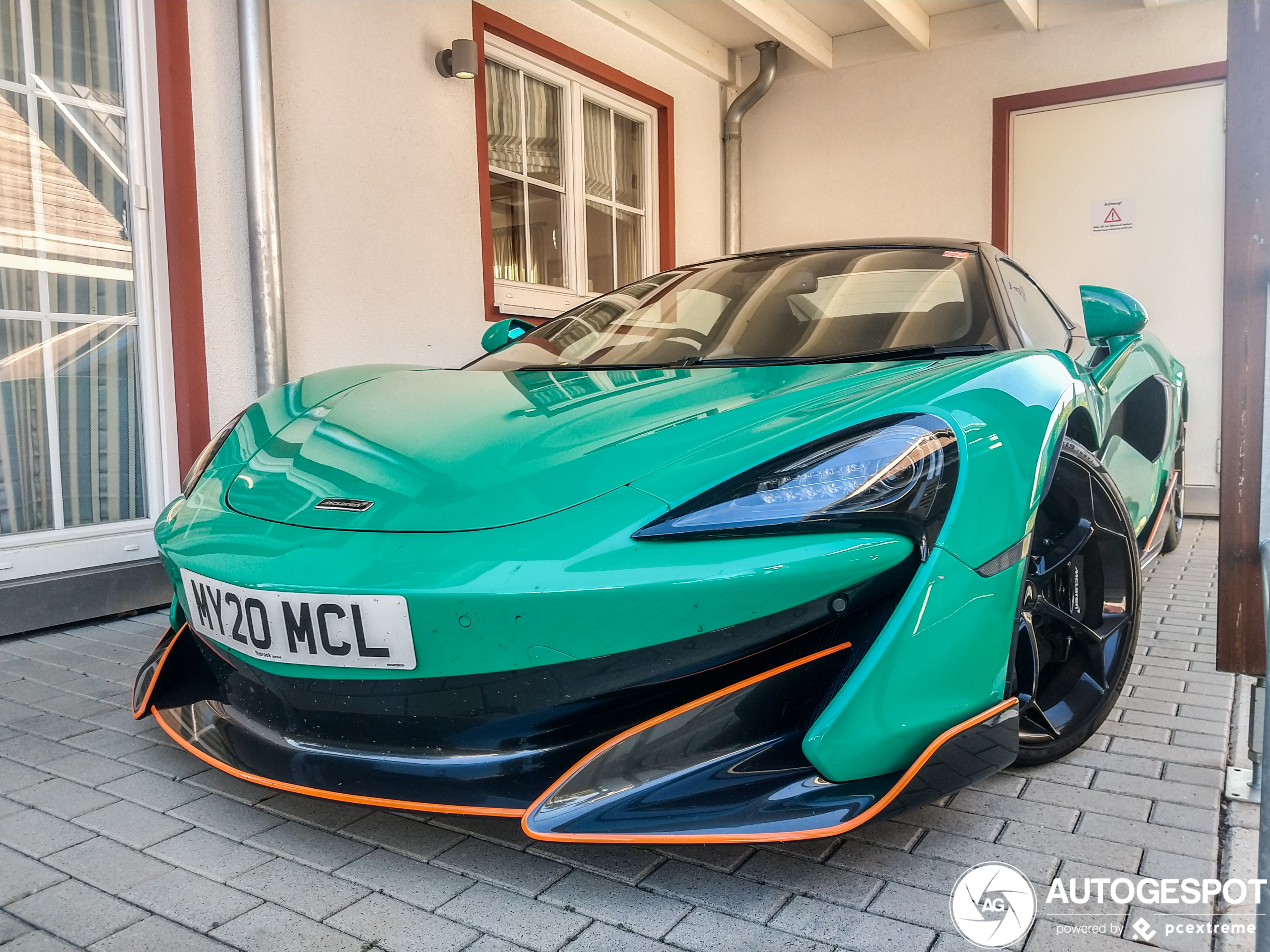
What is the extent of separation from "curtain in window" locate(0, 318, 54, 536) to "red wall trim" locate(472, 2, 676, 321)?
2178mm

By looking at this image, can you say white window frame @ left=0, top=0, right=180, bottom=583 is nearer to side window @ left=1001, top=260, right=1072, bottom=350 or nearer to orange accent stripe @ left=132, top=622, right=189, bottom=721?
orange accent stripe @ left=132, top=622, right=189, bottom=721

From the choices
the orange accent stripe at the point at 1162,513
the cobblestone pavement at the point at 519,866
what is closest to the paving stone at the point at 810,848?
the cobblestone pavement at the point at 519,866

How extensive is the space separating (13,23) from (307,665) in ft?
8.90

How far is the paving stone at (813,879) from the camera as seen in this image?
1.36m

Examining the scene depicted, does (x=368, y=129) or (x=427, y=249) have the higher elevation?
(x=368, y=129)

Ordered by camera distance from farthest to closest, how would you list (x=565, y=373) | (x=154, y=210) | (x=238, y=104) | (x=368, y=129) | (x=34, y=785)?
(x=368, y=129)
(x=238, y=104)
(x=154, y=210)
(x=565, y=373)
(x=34, y=785)

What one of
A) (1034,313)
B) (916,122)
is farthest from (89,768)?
(916,122)

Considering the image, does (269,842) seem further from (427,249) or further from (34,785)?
(427,249)

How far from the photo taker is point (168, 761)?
1.90 meters

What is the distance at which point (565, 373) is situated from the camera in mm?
2102

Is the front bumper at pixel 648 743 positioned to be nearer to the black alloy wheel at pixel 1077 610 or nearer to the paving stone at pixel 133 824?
the paving stone at pixel 133 824

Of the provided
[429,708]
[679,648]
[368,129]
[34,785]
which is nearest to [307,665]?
[429,708]

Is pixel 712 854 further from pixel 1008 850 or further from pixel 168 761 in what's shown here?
pixel 168 761

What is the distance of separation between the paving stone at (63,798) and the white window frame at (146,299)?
4.91 ft
